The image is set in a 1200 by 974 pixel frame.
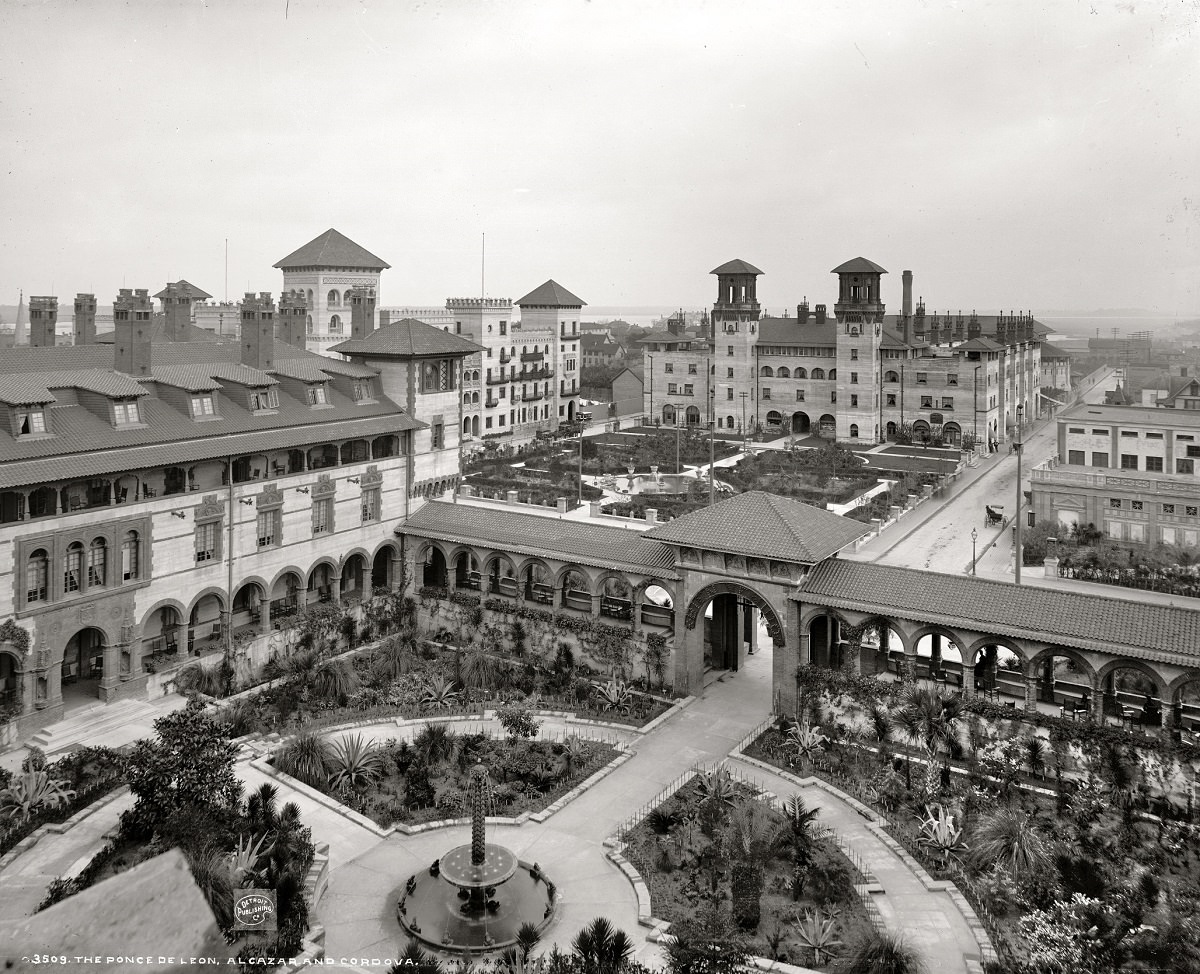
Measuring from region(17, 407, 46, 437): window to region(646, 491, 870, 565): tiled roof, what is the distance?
19.0 m

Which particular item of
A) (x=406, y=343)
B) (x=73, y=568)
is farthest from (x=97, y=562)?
(x=406, y=343)

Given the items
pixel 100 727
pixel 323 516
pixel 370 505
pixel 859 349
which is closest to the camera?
pixel 100 727

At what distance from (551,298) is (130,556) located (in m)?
71.2

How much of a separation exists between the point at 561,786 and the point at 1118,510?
3774cm

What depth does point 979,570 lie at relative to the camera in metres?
46.5

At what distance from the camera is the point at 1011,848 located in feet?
71.0

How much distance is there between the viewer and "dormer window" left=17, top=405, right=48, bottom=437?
30.0m

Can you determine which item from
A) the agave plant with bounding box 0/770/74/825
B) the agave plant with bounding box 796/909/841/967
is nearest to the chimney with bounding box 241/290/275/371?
the agave plant with bounding box 0/770/74/825

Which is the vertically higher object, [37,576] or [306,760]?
[37,576]

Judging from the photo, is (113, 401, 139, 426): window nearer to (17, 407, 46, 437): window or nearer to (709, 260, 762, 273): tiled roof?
(17, 407, 46, 437): window

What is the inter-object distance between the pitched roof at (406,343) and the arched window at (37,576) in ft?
55.0

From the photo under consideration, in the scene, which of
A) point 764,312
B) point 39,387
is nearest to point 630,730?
point 39,387

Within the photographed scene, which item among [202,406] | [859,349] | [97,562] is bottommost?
[97,562]

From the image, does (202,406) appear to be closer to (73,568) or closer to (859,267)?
(73,568)
